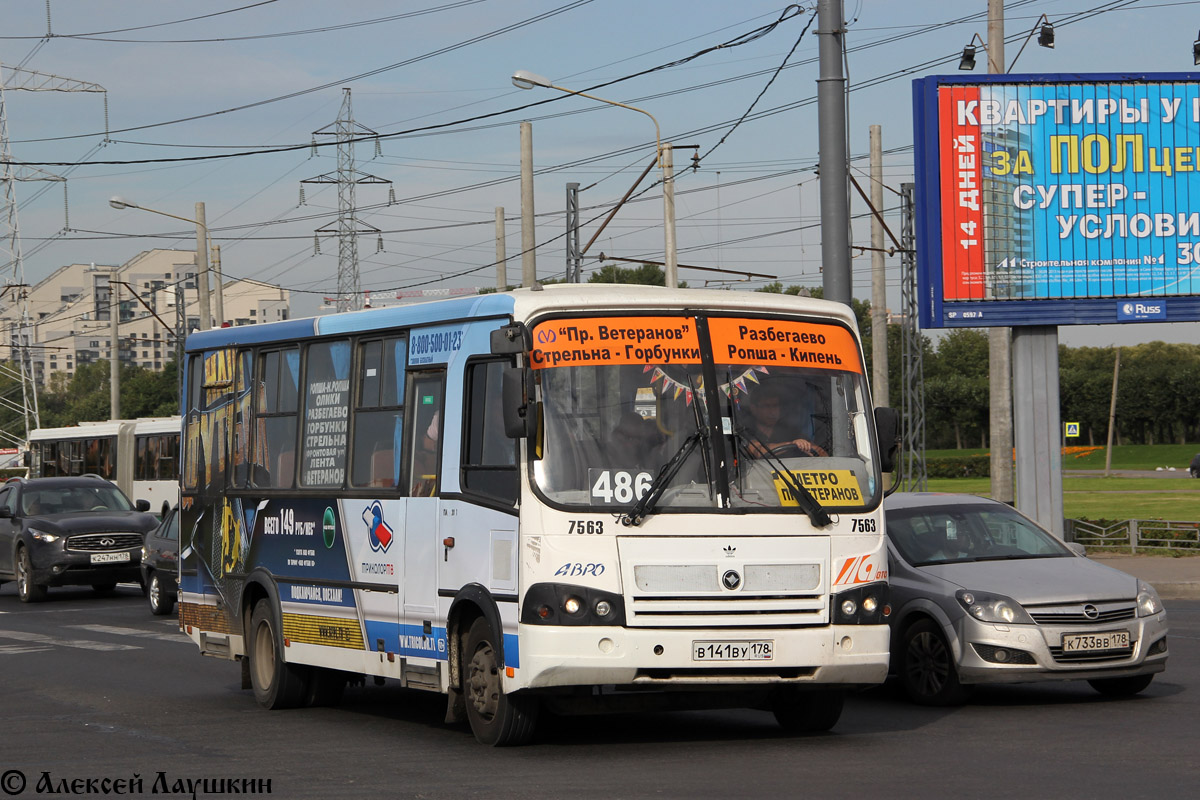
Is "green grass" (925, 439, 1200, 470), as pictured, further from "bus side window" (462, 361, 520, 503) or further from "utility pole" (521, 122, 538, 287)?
"bus side window" (462, 361, 520, 503)

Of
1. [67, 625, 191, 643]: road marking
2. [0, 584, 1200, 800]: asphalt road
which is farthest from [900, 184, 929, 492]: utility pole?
[0, 584, 1200, 800]: asphalt road

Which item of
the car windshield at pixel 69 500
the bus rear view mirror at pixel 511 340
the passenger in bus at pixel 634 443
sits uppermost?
the bus rear view mirror at pixel 511 340

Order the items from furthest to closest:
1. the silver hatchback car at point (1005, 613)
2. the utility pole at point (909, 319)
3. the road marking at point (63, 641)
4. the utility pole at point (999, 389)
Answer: the utility pole at point (909, 319) → the utility pole at point (999, 389) → the road marking at point (63, 641) → the silver hatchback car at point (1005, 613)

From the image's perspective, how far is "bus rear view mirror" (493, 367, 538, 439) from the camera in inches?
360

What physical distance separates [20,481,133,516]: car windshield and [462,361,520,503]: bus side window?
1798 cm

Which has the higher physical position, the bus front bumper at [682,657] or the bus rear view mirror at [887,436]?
the bus rear view mirror at [887,436]

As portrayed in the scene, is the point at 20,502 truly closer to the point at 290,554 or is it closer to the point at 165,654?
the point at 165,654

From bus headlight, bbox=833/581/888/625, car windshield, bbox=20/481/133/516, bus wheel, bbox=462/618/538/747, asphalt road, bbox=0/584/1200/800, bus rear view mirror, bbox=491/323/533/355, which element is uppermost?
bus rear view mirror, bbox=491/323/533/355

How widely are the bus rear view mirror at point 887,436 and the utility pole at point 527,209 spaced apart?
2139cm

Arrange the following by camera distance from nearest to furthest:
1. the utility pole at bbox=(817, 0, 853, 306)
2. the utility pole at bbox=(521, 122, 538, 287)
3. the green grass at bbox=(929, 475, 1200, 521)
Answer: the utility pole at bbox=(817, 0, 853, 306) < the utility pole at bbox=(521, 122, 538, 287) < the green grass at bbox=(929, 475, 1200, 521)

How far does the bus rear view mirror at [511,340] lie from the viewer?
31.1 feet

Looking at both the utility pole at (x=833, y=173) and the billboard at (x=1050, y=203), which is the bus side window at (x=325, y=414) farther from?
the billboard at (x=1050, y=203)

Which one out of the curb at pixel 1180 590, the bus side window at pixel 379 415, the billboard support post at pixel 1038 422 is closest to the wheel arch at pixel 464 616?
the bus side window at pixel 379 415

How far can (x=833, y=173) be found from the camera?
16312 mm
